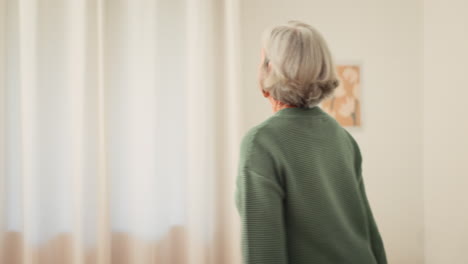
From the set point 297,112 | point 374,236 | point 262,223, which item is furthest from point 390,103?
point 262,223

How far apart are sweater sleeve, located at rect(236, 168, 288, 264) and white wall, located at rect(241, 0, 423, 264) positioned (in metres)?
1.85

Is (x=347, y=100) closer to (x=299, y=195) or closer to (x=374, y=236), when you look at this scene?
(x=374, y=236)

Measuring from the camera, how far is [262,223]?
31.5 inches

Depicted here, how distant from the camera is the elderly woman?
0.81 m

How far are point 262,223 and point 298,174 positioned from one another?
0.14 meters

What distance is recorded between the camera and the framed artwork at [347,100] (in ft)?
8.04

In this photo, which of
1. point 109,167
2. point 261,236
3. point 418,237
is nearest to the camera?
point 261,236

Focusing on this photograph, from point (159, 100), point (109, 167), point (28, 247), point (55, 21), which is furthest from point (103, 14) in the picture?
point (28, 247)

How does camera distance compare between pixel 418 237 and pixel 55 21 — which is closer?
pixel 55 21

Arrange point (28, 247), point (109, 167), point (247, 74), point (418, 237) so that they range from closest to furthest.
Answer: point (28, 247), point (109, 167), point (247, 74), point (418, 237)

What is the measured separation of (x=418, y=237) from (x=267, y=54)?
87.3 inches

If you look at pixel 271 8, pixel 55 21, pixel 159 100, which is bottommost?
pixel 159 100

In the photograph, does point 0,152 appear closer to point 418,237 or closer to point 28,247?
point 28,247

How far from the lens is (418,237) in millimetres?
2523
